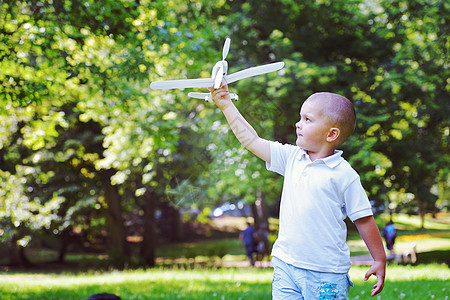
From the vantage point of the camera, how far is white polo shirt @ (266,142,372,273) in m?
2.45

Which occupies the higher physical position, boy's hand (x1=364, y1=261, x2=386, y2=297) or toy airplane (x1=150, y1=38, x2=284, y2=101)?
toy airplane (x1=150, y1=38, x2=284, y2=101)

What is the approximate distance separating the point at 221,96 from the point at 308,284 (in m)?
1.03

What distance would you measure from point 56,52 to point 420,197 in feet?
41.5

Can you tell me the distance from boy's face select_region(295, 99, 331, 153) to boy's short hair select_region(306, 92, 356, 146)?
0.08 feet

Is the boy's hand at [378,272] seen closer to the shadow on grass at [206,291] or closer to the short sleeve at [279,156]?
the short sleeve at [279,156]

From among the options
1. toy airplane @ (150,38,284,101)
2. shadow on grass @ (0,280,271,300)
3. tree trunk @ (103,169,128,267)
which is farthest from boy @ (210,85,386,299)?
tree trunk @ (103,169,128,267)

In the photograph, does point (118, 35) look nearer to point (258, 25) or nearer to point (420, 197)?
point (258, 25)

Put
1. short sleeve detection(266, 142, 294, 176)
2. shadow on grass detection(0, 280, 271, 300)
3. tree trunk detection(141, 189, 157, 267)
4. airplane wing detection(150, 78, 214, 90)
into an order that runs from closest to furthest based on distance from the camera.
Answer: airplane wing detection(150, 78, 214, 90)
short sleeve detection(266, 142, 294, 176)
shadow on grass detection(0, 280, 271, 300)
tree trunk detection(141, 189, 157, 267)

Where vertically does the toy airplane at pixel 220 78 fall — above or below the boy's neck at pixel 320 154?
above

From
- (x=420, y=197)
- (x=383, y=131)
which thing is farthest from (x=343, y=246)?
(x=420, y=197)

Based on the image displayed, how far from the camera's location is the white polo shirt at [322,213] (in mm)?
2449

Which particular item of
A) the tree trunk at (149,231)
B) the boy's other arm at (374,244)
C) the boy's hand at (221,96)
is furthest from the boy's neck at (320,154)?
the tree trunk at (149,231)

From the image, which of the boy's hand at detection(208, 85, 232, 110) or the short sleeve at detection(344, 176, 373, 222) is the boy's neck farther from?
the boy's hand at detection(208, 85, 232, 110)

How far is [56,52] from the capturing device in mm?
6098
